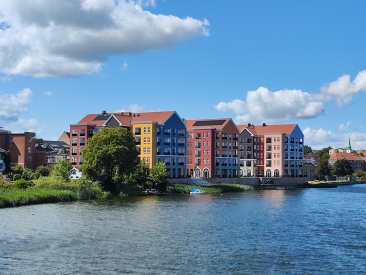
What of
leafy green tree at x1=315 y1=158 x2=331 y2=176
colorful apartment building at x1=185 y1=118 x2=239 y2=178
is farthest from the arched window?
leafy green tree at x1=315 y1=158 x2=331 y2=176

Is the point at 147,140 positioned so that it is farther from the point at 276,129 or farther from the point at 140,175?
the point at 276,129

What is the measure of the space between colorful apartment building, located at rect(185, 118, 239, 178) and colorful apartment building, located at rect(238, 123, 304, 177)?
14.3 m

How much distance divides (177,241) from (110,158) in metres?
47.2

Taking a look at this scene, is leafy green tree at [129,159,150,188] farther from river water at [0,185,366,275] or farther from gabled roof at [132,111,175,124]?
river water at [0,185,366,275]

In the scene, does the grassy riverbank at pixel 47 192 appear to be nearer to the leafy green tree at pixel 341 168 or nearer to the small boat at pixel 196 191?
the small boat at pixel 196 191

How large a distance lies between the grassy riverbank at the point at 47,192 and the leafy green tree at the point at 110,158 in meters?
4.00

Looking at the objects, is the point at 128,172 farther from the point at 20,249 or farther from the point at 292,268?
the point at 292,268

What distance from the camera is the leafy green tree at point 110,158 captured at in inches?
3319

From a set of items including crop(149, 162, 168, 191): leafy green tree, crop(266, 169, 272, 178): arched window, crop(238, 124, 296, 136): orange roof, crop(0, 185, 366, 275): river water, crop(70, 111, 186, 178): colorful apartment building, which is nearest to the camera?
crop(0, 185, 366, 275): river water

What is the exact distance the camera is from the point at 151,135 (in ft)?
357

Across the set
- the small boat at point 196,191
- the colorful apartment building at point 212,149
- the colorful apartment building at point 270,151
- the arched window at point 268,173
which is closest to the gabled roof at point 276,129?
the colorful apartment building at point 270,151

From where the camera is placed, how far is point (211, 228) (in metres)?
46.9

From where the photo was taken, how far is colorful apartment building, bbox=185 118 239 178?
126m

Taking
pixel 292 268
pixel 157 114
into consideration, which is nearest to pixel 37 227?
pixel 292 268
